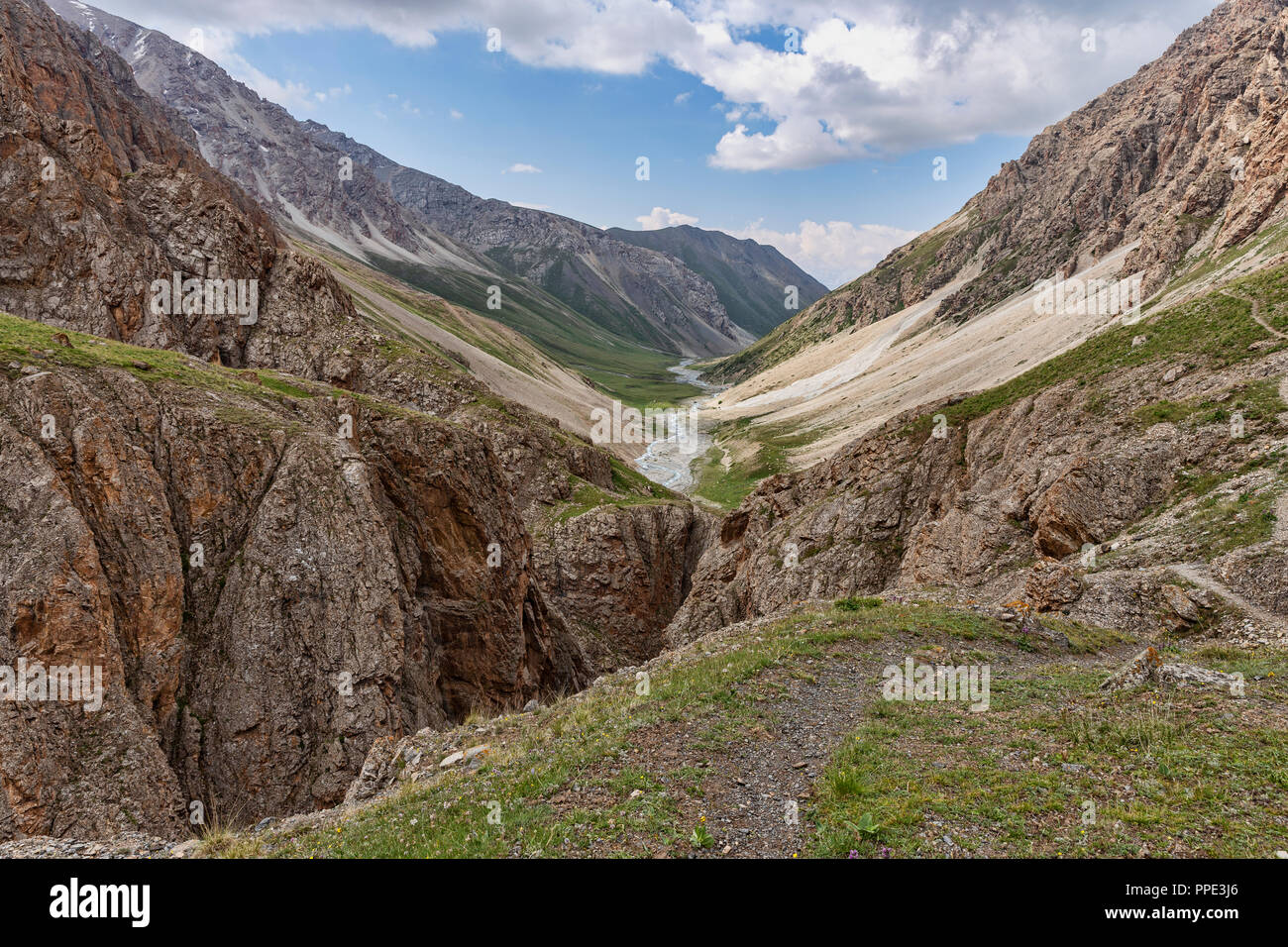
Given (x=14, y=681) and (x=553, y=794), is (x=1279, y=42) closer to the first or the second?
(x=553, y=794)

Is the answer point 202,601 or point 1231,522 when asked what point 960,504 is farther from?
point 202,601

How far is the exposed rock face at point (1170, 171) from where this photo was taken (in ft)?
254

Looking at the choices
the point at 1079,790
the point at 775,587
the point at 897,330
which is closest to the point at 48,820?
the point at 1079,790

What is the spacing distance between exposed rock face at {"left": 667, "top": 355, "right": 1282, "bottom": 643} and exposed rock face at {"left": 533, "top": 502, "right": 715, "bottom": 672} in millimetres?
7764

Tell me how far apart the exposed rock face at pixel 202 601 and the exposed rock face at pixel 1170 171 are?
287 feet

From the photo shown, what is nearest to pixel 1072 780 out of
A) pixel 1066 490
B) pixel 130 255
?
pixel 1066 490

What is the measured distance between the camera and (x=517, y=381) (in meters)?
137

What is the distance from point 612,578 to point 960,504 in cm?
3055

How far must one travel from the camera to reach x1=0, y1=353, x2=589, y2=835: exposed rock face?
18.1m

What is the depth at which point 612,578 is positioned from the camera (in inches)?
2229

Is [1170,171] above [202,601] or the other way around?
above

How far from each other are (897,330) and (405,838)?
205216 millimetres

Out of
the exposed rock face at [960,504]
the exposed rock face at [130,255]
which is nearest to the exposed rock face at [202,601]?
the exposed rock face at [960,504]

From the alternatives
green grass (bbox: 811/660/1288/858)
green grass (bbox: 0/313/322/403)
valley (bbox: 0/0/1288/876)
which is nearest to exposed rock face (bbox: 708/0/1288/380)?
valley (bbox: 0/0/1288/876)
